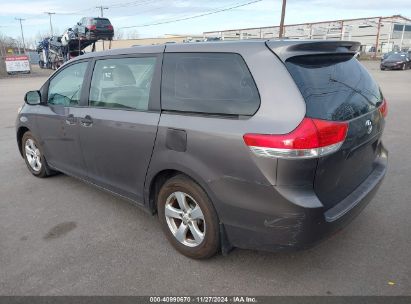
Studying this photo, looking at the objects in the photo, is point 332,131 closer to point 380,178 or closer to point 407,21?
point 380,178

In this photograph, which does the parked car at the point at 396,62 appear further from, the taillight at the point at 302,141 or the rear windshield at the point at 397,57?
the taillight at the point at 302,141

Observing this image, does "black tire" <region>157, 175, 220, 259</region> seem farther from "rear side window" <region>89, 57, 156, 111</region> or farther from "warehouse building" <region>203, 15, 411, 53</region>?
"warehouse building" <region>203, 15, 411, 53</region>

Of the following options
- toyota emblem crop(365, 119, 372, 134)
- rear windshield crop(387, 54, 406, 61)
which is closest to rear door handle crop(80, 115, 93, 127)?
toyota emblem crop(365, 119, 372, 134)

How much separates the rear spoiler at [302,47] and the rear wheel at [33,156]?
366cm

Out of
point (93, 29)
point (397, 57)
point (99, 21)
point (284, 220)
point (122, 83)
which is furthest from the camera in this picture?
point (397, 57)

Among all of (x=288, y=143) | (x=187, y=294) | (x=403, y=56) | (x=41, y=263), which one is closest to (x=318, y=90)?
(x=288, y=143)

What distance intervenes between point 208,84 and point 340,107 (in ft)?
3.19

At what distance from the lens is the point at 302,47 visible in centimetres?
260

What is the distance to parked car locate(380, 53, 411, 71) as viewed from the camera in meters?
30.9

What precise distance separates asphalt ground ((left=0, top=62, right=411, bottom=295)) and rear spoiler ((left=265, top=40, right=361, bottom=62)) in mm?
1655

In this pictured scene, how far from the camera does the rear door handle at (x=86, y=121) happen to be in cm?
373

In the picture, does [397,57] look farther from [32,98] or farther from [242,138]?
[242,138]

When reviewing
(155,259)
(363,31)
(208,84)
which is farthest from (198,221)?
(363,31)

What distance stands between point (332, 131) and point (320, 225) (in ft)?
2.12
